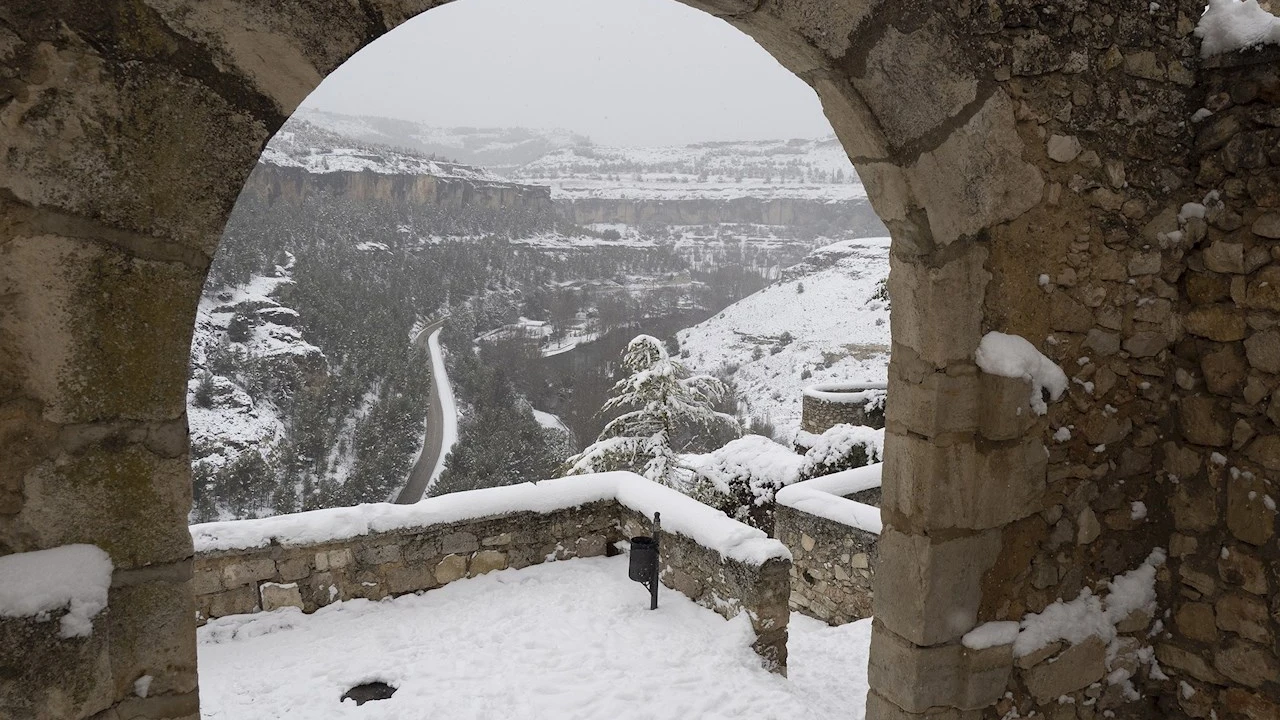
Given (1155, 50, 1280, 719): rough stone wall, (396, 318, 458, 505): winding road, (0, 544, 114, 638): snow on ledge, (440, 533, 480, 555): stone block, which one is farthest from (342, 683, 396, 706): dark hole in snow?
(396, 318, 458, 505): winding road

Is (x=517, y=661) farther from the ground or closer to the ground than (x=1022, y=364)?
closer to the ground

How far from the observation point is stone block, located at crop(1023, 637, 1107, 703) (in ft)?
7.05

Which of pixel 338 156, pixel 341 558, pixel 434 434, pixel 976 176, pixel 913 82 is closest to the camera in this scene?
pixel 913 82

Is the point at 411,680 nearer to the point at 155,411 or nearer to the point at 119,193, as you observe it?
the point at 155,411

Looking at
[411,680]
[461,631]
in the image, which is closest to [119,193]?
[411,680]

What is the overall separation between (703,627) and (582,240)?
64.4 metres

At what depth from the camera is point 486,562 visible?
5.22m

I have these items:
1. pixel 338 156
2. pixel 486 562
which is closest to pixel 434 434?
pixel 486 562

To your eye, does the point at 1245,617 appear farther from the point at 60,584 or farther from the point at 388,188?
the point at 388,188

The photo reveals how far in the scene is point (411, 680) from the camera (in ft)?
13.1

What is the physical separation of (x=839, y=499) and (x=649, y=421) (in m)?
5.36

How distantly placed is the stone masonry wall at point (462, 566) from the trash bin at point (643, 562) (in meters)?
0.28

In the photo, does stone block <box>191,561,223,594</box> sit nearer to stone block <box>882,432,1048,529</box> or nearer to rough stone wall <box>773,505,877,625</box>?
stone block <box>882,432,1048,529</box>

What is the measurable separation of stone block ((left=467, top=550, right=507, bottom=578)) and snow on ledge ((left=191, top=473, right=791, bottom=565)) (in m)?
0.29
